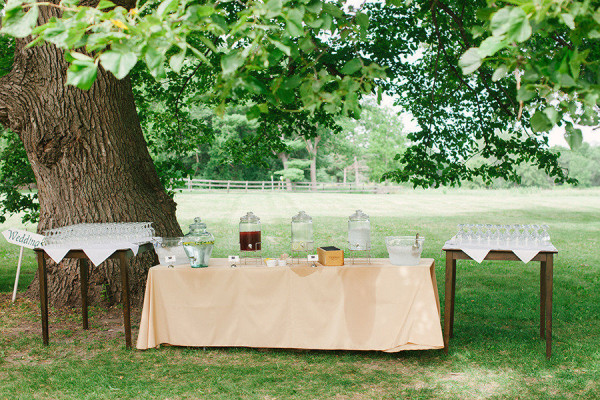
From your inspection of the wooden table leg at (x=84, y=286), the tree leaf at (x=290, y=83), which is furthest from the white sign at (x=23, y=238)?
the tree leaf at (x=290, y=83)

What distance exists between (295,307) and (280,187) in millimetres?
35868

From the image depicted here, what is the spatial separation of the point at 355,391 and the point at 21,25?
2827 millimetres

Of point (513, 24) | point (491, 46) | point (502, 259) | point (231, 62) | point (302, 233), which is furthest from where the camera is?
point (302, 233)

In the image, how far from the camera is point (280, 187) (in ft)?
131

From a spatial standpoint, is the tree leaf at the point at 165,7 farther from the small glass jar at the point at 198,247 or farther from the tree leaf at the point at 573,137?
the small glass jar at the point at 198,247

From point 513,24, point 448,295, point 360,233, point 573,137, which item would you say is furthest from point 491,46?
point 448,295

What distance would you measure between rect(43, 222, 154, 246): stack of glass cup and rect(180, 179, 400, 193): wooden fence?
104 feet

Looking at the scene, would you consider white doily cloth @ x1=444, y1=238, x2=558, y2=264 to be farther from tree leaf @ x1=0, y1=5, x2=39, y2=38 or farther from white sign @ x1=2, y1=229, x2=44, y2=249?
white sign @ x1=2, y1=229, x2=44, y2=249

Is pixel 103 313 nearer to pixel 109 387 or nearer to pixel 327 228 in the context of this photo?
pixel 109 387

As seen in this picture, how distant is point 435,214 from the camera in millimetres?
20609

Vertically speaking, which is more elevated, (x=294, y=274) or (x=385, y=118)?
(x=385, y=118)

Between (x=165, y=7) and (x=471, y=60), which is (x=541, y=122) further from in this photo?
(x=165, y=7)

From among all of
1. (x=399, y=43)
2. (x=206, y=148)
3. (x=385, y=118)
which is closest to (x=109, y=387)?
(x=399, y=43)

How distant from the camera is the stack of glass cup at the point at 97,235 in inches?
173
